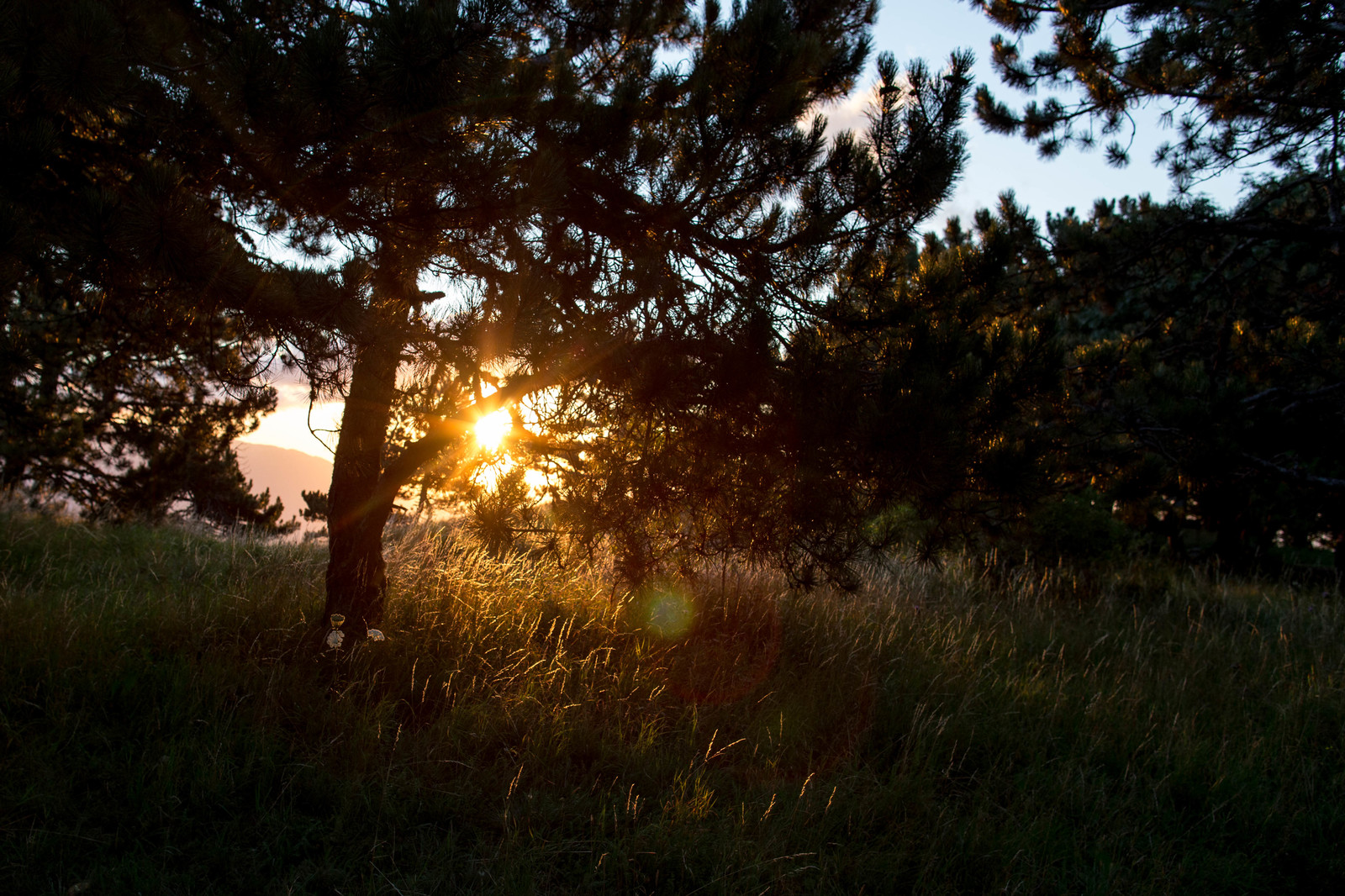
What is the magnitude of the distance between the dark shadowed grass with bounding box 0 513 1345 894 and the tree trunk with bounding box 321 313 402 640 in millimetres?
269

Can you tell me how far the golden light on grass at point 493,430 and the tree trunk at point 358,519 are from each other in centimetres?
67

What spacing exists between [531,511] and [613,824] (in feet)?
4.64

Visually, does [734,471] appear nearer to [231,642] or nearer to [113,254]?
[113,254]

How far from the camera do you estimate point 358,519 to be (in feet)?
12.7

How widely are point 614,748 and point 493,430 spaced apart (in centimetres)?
162

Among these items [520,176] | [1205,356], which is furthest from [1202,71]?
[520,176]

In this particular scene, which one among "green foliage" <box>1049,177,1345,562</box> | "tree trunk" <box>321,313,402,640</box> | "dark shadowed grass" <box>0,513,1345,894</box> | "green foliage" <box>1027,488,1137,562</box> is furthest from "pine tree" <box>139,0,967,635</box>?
"green foliage" <box>1027,488,1137,562</box>

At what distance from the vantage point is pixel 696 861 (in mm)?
2740

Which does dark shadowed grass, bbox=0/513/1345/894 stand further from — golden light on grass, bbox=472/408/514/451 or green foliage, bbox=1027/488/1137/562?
green foliage, bbox=1027/488/1137/562

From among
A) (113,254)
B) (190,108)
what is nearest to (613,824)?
(113,254)

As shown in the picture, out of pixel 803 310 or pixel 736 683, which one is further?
pixel 736 683

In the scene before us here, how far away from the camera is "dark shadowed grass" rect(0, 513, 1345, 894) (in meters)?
2.69

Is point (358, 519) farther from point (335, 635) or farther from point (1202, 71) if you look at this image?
point (1202, 71)

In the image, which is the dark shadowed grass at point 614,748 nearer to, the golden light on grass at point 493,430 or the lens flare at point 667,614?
the lens flare at point 667,614
